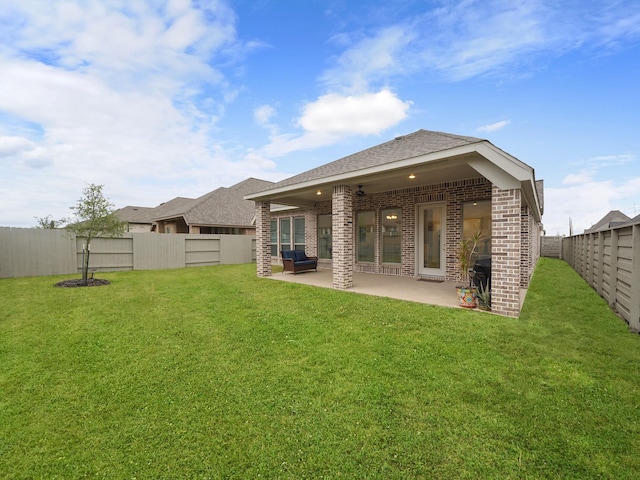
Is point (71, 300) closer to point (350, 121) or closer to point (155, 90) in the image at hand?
point (155, 90)

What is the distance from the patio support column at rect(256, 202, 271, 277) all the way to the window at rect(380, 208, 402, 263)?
427 centimetres

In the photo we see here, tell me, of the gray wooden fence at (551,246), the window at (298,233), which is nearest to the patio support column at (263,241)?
the window at (298,233)

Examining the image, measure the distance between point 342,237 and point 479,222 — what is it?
13.6ft

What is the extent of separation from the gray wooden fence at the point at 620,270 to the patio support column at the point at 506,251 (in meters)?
1.62

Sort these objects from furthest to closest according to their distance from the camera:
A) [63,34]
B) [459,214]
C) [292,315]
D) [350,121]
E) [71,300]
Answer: [350,121]
[459,214]
[63,34]
[71,300]
[292,315]

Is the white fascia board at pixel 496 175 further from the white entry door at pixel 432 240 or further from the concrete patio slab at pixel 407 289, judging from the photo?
the white entry door at pixel 432 240

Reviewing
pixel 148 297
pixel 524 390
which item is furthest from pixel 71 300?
pixel 524 390

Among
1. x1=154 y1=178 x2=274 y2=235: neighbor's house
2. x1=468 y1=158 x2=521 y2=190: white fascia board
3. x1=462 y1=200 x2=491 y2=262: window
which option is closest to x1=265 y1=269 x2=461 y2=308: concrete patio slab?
x1=462 y1=200 x2=491 y2=262: window

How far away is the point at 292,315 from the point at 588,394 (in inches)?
160

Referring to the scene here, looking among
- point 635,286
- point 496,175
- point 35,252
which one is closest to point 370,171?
point 496,175

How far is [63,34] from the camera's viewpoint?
7.41m

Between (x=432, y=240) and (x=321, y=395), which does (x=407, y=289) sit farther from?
(x=321, y=395)

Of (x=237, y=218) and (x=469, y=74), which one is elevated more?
(x=469, y=74)

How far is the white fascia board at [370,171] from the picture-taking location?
521 cm
